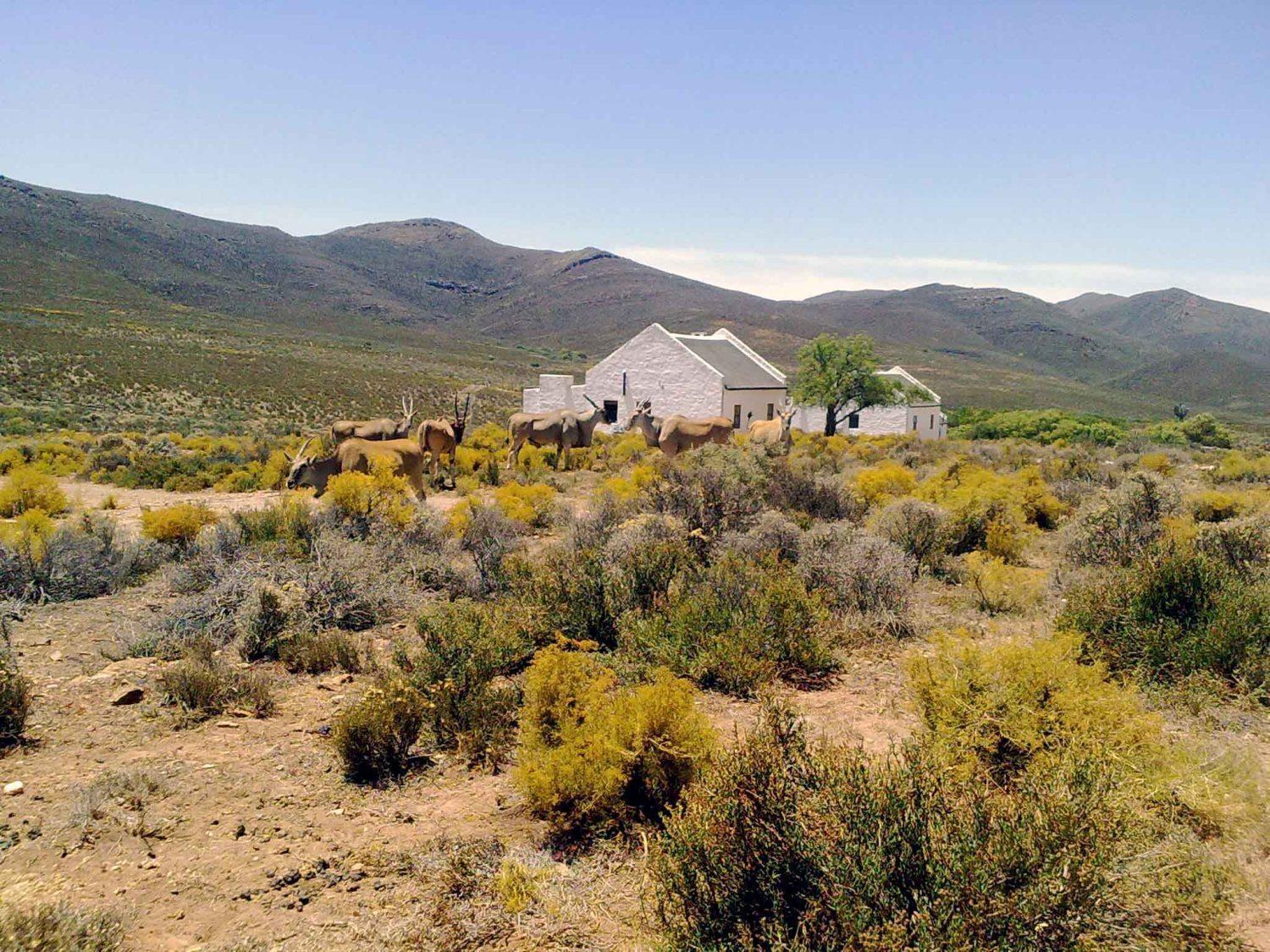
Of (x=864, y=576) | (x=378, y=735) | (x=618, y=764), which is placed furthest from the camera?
(x=864, y=576)

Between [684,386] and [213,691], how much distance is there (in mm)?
27397

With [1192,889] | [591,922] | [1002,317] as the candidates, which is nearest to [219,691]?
[591,922]

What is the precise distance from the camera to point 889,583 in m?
8.36

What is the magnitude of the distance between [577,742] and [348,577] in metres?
4.81

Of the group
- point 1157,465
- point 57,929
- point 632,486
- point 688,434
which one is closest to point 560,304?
point 688,434

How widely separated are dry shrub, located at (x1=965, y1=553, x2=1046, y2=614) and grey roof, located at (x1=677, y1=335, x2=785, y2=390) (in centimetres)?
2270

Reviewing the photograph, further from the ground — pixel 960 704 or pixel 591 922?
pixel 960 704

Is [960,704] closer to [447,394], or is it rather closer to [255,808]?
[255,808]

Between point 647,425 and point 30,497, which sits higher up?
point 647,425

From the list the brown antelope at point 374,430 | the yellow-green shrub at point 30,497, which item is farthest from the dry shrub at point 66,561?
the brown antelope at point 374,430

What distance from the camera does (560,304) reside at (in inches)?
4948

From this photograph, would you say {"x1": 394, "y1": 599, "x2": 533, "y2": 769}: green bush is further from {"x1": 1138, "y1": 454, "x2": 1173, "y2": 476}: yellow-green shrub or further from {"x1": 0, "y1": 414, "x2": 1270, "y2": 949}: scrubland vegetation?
{"x1": 1138, "y1": 454, "x2": 1173, "y2": 476}: yellow-green shrub

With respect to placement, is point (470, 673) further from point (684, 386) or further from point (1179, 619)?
point (684, 386)

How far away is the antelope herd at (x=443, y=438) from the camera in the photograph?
46.7ft
